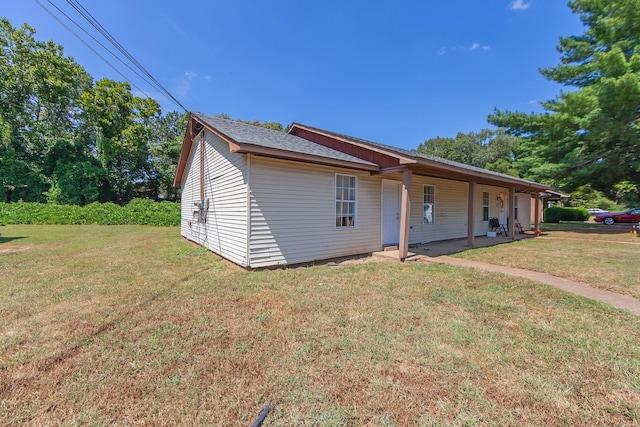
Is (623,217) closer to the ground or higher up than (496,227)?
higher up

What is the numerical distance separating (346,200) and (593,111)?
12.3 meters

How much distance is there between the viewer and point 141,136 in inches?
1014

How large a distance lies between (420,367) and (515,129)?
17.1 m

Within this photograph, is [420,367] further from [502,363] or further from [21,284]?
[21,284]

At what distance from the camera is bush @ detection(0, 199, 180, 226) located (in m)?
17.1

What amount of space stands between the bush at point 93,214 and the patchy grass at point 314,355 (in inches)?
614

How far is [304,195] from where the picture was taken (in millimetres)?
6586

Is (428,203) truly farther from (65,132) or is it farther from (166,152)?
(65,132)

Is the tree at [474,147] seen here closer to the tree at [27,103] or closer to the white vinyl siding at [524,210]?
the white vinyl siding at [524,210]

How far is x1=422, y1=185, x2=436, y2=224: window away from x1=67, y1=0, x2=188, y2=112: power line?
945 cm

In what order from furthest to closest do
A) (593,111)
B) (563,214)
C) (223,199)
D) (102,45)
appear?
(563,214) < (593,111) < (102,45) < (223,199)

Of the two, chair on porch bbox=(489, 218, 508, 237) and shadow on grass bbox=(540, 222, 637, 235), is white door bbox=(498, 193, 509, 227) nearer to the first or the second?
chair on porch bbox=(489, 218, 508, 237)

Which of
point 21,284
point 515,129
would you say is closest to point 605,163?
point 515,129

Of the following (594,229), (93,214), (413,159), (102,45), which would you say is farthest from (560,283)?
(93,214)
